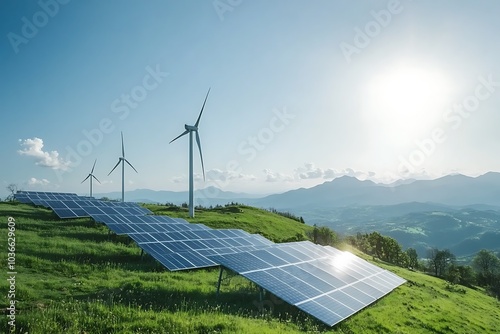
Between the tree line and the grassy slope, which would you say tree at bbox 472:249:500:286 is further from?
the grassy slope

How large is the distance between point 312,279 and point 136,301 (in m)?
11.3

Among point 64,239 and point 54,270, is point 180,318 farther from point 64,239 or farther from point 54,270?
point 64,239

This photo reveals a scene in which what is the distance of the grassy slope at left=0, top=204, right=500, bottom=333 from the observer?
14523 millimetres

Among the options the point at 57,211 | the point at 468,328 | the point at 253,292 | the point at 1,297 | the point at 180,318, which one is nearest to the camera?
the point at 180,318

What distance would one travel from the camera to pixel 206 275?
2877 cm

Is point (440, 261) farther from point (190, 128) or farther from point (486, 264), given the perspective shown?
point (190, 128)

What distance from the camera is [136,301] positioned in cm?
1827

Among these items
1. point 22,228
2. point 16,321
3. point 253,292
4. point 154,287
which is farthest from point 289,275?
point 22,228

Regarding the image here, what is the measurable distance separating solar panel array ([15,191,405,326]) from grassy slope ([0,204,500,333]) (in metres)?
0.99

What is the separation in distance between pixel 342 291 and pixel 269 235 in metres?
43.1

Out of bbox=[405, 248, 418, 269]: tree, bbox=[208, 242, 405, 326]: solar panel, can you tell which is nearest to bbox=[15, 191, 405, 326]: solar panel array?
bbox=[208, 242, 405, 326]: solar panel

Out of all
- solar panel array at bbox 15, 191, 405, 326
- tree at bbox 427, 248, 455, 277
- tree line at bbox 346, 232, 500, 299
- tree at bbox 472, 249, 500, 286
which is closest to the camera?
solar panel array at bbox 15, 191, 405, 326

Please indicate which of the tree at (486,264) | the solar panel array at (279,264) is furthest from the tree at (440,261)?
the solar panel array at (279,264)

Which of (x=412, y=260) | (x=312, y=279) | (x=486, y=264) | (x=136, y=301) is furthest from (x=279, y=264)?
(x=486, y=264)
